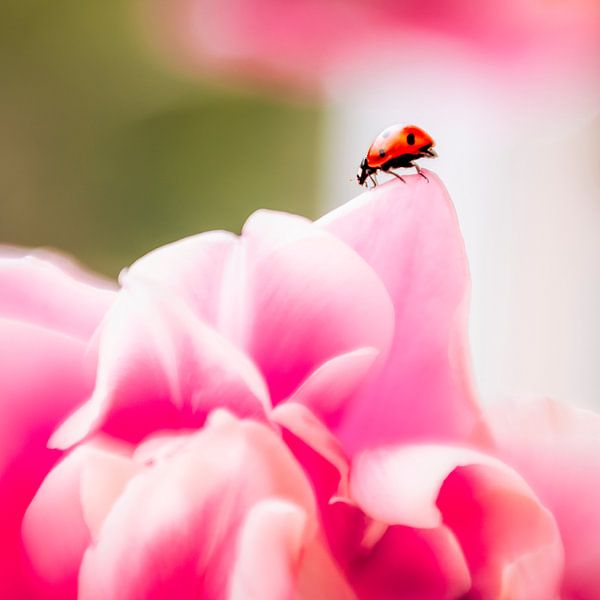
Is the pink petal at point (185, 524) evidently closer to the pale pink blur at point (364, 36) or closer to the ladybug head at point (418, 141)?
the ladybug head at point (418, 141)

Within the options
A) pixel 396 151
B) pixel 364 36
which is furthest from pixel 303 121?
pixel 396 151

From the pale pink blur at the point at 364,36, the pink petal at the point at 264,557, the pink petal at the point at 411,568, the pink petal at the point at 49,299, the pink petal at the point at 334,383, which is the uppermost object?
the pale pink blur at the point at 364,36

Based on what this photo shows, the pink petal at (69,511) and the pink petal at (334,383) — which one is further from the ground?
the pink petal at (334,383)

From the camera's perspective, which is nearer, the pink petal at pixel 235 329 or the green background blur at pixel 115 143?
the pink petal at pixel 235 329

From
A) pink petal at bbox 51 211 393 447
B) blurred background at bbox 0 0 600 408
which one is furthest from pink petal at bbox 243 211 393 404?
blurred background at bbox 0 0 600 408

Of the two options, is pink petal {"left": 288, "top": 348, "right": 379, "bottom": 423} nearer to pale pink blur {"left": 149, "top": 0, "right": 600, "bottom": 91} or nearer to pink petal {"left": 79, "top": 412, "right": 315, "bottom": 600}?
pink petal {"left": 79, "top": 412, "right": 315, "bottom": 600}

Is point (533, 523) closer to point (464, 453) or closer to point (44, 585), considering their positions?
point (464, 453)

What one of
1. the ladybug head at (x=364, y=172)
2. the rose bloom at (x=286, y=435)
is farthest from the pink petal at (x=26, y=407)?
the ladybug head at (x=364, y=172)
